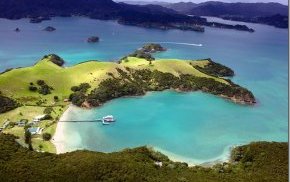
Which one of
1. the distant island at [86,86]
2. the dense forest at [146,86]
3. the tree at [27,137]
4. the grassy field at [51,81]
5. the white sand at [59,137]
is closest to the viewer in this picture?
the tree at [27,137]

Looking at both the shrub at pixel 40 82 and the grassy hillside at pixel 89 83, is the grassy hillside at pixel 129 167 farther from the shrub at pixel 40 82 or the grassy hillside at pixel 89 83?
the shrub at pixel 40 82

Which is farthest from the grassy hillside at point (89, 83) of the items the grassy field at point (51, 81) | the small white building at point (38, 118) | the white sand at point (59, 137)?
the white sand at point (59, 137)

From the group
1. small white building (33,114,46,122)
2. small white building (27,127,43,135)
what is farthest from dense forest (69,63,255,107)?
small white building (27,127,43,135)

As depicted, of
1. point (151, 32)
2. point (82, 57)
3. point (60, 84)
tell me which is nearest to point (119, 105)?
point (60, 84)

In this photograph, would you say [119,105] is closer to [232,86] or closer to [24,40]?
[232,86]

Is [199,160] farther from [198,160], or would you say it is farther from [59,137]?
[59,137]

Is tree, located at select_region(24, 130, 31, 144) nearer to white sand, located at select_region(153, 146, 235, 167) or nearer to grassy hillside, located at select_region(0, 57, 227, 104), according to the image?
grassy hillside, located at select_region(0, 57, 227, 104)
